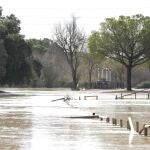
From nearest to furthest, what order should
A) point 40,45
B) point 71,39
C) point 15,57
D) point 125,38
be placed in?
point 15,57 < point 125,38 < point 71,39 < point 40,45

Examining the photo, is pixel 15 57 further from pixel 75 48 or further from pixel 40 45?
pixel 40 45

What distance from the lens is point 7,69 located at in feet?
263

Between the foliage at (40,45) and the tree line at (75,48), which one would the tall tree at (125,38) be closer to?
the tree line at (75,48)

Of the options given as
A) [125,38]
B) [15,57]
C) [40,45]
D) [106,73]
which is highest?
[40,45]

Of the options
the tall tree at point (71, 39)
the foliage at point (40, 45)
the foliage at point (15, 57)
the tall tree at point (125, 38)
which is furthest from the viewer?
the foliage at point (40, 45)

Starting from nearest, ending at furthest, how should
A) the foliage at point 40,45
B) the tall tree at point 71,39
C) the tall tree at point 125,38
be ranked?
1. the tall tree at point 125,38
2. the tall tree at point 71,39
3. the foliage at point 40,45

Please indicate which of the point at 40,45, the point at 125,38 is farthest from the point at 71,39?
the point at 40,45

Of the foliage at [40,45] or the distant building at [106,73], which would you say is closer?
the distant building at [106,73]

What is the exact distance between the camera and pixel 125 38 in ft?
305

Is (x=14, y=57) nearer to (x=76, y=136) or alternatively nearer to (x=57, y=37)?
(x=57, y=37)

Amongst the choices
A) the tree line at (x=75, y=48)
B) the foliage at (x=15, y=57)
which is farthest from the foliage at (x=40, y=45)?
the foliage at (x=15, y=57)

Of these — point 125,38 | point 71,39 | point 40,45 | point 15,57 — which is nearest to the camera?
point 15,57

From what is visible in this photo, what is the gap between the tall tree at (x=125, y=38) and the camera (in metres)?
92.9

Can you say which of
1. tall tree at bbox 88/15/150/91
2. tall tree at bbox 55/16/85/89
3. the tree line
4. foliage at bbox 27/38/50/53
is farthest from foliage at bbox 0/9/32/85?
foliage at bbox 27/38/50/53
